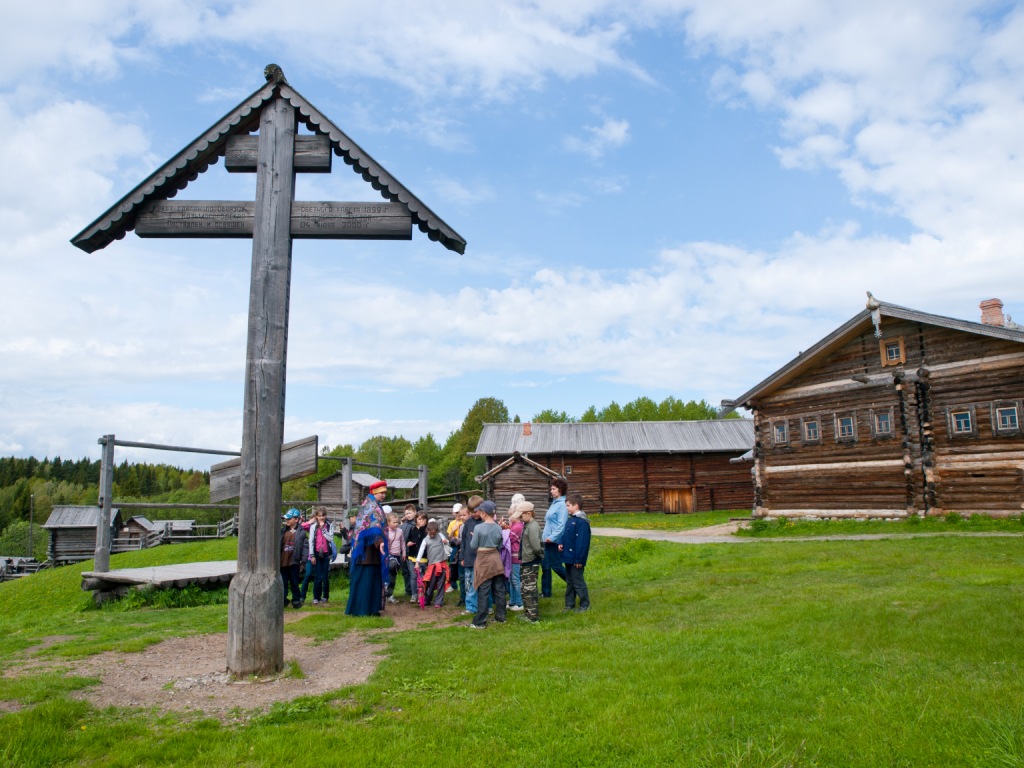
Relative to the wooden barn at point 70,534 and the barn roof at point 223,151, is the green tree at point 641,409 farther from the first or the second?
the barn roof at point 223,151

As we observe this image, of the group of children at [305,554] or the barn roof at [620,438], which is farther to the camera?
the barn roof at [620,438]

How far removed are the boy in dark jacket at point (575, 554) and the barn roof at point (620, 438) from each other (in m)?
34.0

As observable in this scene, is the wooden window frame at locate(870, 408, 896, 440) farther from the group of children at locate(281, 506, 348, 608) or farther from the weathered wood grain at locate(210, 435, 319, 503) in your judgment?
the weathered wood grain at locate(210, 435, 319, 503)

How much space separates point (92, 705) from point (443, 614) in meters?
5.98

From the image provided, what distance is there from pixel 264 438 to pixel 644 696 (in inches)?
159

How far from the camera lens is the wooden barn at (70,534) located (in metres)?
47.6

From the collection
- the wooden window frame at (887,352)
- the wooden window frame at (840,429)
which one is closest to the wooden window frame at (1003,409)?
the wooden window frame at (887,352)

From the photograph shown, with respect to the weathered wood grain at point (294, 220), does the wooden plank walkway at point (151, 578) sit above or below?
below

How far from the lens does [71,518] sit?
158 feet

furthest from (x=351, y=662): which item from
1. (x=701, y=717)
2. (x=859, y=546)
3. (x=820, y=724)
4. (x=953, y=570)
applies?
(x=859, y=546)

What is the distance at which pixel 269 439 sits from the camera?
6.71 metres

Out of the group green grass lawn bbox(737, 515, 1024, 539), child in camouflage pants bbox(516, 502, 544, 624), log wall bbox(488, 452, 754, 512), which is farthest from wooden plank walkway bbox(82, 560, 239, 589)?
log wall bbox(488, 452, 754, 512)

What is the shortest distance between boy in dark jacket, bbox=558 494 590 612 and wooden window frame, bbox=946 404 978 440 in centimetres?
1698

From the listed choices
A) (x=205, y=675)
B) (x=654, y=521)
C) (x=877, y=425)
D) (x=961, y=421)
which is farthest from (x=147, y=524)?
(x=205, y=675)
